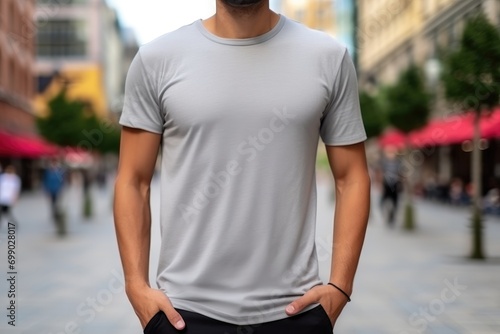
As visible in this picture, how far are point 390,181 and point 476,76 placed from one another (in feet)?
19.1

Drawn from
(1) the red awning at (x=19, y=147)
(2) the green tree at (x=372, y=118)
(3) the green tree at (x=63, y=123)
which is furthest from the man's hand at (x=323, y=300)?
(1) the red awning at (x=19, y=147)

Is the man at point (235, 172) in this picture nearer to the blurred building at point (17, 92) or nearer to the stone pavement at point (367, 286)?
the stone pavement at point (367, 286)

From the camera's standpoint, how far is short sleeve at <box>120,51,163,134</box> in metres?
2.12

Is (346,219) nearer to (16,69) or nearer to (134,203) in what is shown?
(134,203)

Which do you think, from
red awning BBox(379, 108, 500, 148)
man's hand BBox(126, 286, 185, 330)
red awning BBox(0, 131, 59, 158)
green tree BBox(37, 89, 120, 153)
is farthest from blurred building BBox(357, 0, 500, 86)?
man's hand BBox(126, 286, 185, 330)

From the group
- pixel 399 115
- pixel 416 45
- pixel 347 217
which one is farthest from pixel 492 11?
pixel 347 217

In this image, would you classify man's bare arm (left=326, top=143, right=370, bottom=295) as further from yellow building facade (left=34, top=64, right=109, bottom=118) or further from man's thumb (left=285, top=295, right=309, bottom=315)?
yellow building facade (left=34, top=64, right=109, bottom=118)

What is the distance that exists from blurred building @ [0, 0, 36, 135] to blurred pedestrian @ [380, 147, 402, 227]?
21.5m

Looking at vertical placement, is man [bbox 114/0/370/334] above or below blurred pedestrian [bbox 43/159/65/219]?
above

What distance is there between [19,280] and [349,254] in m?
8.94

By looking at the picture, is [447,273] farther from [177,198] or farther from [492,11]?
[492,11]

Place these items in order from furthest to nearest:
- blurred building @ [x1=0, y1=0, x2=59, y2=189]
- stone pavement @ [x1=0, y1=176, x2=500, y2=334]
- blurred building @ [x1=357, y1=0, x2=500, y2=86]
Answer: blurred building @ [x1=0, y1=0, x2=59, y2=189] < blurred building @ [x1=357, y1=0, x2=500, y2=86] < stone pavement @ [x1=0, y1=176, x2=500, y2=334]

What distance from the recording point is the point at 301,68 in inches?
82.7

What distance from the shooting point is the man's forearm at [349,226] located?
7.04 ft
